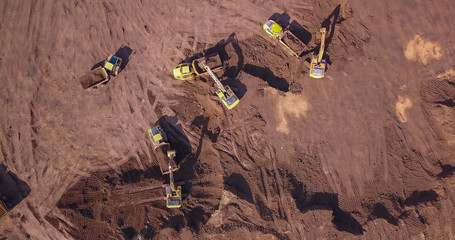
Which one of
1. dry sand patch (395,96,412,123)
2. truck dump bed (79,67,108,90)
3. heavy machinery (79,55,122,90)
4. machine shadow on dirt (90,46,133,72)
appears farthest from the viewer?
machine shadow on dirt (90,46,133,72)

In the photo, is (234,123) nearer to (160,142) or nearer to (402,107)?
(160,142)

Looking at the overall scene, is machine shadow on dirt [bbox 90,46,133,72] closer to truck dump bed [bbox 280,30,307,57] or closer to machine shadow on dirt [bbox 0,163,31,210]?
machine shadow on dirt [bbox 0,163,31,210]

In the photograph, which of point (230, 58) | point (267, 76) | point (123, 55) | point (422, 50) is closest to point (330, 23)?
point (267, 76)

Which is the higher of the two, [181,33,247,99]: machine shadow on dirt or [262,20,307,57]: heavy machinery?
[262,20,307,57]: heavy machinery

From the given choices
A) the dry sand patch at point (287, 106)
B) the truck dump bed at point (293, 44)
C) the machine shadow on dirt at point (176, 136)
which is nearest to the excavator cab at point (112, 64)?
the machine shadow on dirt at point (176, 136)

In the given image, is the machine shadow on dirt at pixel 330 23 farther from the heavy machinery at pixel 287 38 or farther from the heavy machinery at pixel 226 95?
the heavy machinery at pixel 226 95

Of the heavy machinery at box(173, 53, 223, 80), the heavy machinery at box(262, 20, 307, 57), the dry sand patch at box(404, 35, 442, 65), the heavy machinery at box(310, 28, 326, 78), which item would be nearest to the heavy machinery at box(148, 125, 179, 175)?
the heavy machinery at box(173, 53, 223, 80)
